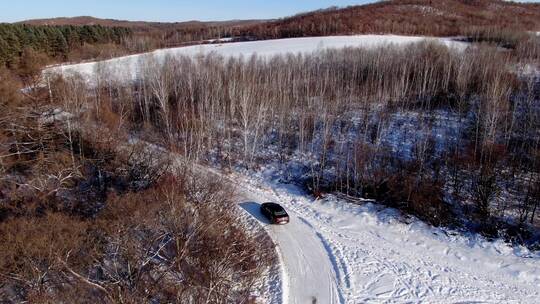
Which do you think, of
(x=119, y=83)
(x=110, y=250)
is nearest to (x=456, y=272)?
(x=110, y=250)

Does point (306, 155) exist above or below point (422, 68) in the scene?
below

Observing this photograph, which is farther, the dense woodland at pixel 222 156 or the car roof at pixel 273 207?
the car roof at pixel 273 207

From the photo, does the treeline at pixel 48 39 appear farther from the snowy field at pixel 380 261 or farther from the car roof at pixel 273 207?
the snowy field at pixel 380 261

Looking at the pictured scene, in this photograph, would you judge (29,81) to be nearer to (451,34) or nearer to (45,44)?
(45,44)

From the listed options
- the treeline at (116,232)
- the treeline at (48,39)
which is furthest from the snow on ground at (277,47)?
the treeline at (116,232)

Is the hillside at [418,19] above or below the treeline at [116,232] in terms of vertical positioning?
above

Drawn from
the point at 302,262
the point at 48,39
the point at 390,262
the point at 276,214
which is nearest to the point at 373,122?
A: the point at 276,214

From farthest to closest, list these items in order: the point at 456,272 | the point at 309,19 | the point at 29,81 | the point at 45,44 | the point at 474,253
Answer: the point at 309,19 < the point at 45,44 < the point at 29,81 < the point at 474,253 < the point at 456,272

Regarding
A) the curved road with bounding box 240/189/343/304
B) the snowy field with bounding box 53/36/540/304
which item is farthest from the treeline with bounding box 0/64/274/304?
the snowy field with bounding box 53/36/540/304
